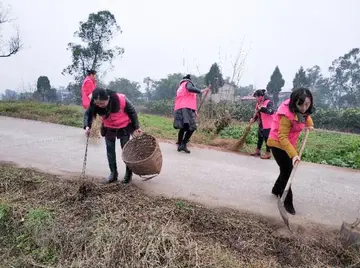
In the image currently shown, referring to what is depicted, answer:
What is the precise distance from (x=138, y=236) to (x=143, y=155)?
1485 millimetres

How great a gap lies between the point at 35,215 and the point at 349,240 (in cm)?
315

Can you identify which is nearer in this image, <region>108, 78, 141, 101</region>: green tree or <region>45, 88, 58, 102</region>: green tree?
<region>45, 88, 58, 102</region>: green tree

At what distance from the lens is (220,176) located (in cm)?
501

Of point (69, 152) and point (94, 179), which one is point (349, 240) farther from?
point (69, 152)

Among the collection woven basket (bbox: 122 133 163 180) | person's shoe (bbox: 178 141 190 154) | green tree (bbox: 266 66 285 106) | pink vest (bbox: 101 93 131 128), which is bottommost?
person's shoe (bbox: 178 141 190 154)

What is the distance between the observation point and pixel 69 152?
5863 millimetres

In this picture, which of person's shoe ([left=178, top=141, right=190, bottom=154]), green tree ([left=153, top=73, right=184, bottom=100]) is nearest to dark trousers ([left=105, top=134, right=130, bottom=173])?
person's shoe ([left=178, top=141, right=190, bottom=154])

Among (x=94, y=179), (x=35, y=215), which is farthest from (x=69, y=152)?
(x=35, y=215)

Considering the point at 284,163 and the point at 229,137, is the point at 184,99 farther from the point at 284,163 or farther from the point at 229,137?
the point at 229,137

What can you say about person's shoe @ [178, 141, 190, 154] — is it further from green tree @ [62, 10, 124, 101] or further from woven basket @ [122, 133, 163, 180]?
green tree @ [62, 10, 124, 101]

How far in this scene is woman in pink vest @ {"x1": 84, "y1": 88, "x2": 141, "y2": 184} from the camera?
3.76 m

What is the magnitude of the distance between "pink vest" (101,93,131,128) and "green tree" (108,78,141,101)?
31803 mm

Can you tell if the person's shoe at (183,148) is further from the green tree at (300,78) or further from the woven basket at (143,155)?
the green tree at (300,78)

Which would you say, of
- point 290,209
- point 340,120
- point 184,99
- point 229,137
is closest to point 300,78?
point 340,120
